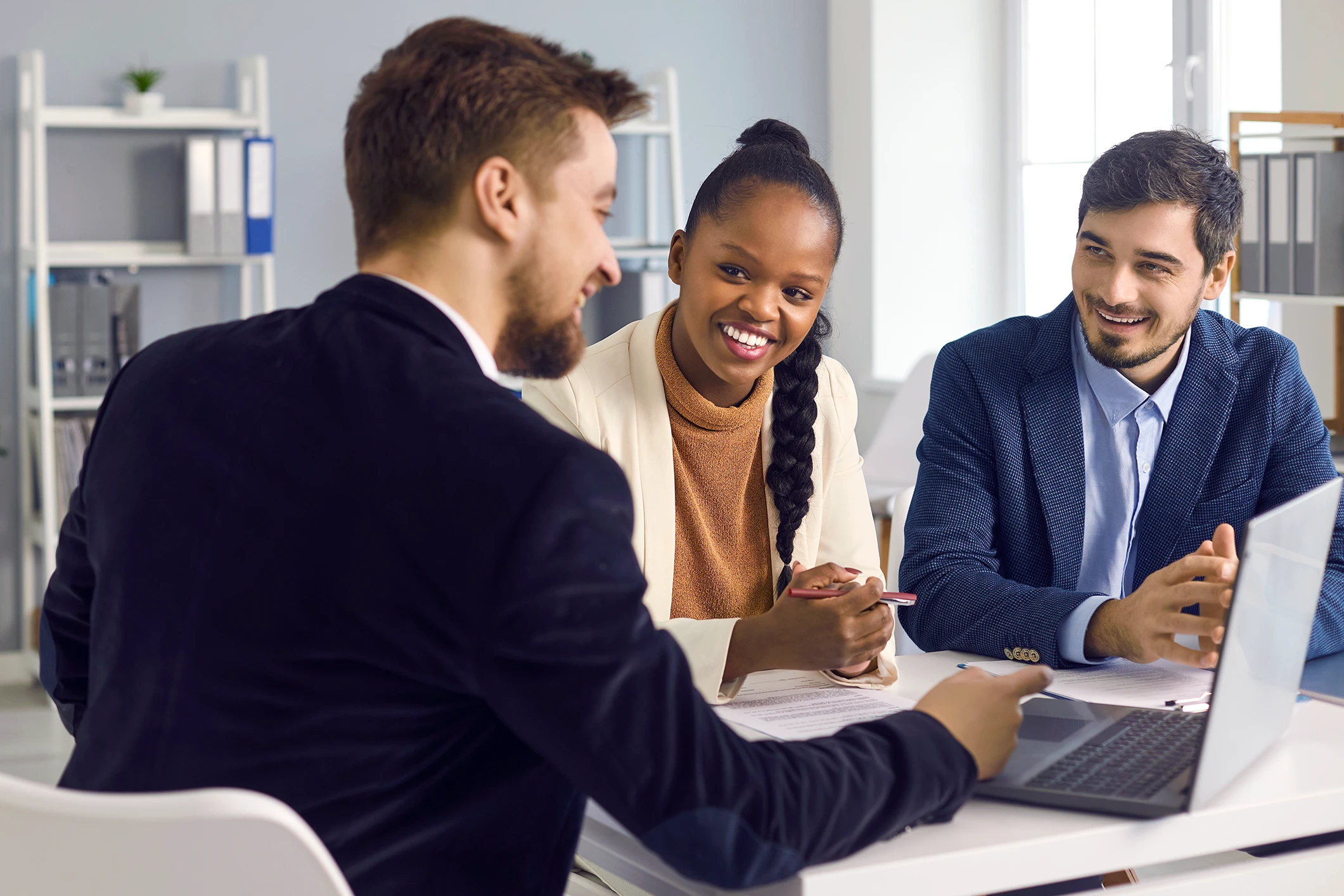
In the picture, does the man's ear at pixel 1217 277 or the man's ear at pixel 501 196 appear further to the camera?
the man's ear at pixel 1217 277

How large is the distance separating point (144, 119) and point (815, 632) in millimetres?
3341

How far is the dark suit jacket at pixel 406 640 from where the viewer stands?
0.82 meters

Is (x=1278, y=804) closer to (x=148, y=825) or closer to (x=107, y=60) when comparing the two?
(x=148, y=825)

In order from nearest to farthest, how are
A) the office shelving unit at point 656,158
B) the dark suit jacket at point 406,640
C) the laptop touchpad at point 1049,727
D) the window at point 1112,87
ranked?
→ 1. the dark suit jacket at point 406,640
2. the laptop touchpad at point 1049,727
3. the window at point 1112,87
4. the office shelving unit at point 656,158

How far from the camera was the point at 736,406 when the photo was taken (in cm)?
175

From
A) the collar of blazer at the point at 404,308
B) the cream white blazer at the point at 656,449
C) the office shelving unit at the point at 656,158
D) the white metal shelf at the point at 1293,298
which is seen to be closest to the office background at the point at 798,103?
the office shelving unit at the point at 656,158

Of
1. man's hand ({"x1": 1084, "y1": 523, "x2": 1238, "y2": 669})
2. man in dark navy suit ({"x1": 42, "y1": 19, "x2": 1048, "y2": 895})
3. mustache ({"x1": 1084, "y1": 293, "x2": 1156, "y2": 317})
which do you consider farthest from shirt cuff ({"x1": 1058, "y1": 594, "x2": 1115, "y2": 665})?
man in dark navy suit ({"x1": 42, "y1": 19, "x2": 1048, "y2": 895})

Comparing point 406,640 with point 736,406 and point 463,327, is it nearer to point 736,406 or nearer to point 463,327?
point 463,327

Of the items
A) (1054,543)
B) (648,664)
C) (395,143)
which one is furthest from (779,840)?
(1054,543)

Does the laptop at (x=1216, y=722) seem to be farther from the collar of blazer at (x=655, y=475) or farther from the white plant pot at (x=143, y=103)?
the white plant pot at (x=143, y=103)

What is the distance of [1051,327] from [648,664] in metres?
1.23

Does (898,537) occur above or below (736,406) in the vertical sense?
below

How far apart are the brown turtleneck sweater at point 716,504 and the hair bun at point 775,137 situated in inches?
11.0

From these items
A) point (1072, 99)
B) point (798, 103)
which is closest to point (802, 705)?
point (1072, 99)
